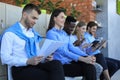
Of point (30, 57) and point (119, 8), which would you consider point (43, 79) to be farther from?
point (119, 8)

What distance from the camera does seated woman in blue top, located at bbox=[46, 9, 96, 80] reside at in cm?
277

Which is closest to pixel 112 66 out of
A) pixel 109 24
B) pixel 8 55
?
pixel 8 55

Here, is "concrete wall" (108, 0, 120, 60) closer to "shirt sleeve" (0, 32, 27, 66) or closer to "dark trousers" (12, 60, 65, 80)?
"dark trousers" (12, 60, 65, 80)

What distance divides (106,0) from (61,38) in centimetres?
334

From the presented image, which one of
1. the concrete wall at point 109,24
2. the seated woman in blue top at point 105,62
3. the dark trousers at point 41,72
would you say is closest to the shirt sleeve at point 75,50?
the seated woman in blue top at point 105,62

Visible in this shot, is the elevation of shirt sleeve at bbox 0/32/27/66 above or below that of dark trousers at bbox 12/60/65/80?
above

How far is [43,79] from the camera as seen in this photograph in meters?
2.22

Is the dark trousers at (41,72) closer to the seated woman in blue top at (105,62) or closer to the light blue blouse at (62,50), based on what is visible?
the light blue blouse at (62,50)

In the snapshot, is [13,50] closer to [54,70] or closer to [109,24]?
[54,70]

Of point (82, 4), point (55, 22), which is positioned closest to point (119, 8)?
point (82, 4)

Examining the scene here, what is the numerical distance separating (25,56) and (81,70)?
75cm

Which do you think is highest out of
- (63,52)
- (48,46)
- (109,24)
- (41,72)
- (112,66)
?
(109,24)

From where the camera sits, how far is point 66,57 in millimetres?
2900

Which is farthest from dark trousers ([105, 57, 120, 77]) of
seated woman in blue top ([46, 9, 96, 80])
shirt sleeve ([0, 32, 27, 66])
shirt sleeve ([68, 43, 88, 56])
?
shirt sleeve ([0, 32, 27, 66])
